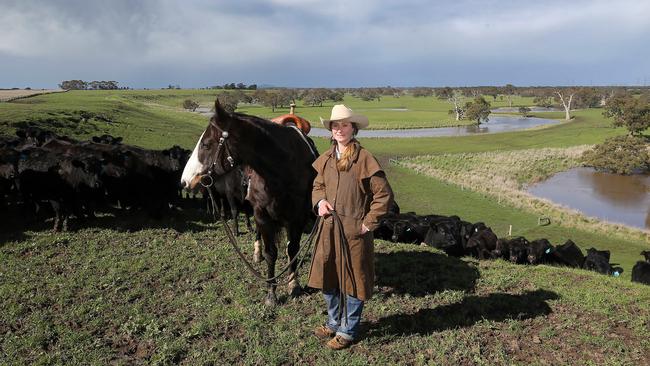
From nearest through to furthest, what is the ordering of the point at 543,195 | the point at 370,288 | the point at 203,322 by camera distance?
the point at 370,288, the point at 203,322, the point at 543,195

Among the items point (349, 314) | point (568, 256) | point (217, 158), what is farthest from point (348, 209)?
point (568, 256)

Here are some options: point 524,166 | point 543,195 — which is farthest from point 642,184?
point 543,195

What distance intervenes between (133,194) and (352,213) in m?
8.50

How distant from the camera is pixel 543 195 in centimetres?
3191

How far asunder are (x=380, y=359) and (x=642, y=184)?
42.6 metres

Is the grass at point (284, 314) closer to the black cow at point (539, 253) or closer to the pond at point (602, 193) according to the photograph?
the black cow at point (539, 253)

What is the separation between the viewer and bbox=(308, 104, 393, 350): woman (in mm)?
4414

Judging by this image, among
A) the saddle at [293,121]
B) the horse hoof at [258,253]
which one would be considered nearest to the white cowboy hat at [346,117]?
the saddle at [293,121]

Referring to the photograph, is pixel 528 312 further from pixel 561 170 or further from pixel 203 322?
pixel 561 170

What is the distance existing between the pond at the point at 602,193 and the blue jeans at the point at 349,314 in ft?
87.2

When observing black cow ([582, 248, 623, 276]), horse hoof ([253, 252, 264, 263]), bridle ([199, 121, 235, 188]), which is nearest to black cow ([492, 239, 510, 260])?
black cow ([582, 248, 623, 276])

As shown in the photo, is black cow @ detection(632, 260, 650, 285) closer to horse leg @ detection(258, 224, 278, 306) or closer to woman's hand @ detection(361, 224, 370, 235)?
horse leg @ detection(258, 224, 278, 306)

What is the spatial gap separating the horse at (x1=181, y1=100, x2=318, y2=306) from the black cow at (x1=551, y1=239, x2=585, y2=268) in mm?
9394

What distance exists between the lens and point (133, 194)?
440 inches
